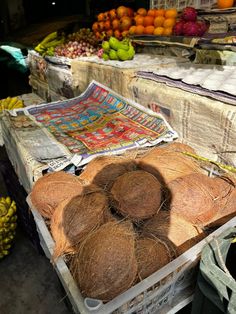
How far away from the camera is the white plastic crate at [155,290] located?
2.40 feet

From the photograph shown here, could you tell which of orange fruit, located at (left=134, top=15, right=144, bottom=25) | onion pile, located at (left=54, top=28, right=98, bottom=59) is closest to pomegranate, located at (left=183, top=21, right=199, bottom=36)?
orange fruit, located at (left=134, top=15, right=144, bottom=25)

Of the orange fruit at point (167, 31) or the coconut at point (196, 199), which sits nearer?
the coconut at point (196, 199)

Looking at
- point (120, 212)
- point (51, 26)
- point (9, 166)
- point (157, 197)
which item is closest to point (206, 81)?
point (157, 197)

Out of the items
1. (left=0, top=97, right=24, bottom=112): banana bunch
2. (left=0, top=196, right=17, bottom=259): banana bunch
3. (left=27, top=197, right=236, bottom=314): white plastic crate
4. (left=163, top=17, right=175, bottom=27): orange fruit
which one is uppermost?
(left=163, top=17, right=175, bottom=27): orange fruit

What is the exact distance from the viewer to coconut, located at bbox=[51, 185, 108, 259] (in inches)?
35.4

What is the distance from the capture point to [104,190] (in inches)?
42.7

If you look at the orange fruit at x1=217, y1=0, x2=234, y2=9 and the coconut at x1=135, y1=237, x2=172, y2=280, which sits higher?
the orange fruit at x1=217, y1=0, x2=234, y2=9

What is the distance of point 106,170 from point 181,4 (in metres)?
2.55

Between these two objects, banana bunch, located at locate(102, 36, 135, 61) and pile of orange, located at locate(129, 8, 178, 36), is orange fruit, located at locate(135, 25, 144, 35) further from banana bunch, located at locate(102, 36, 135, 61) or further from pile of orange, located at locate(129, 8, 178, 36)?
banana bunch, located at locate(102, 36, 135, 61)

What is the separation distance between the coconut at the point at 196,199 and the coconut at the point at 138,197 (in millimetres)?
72

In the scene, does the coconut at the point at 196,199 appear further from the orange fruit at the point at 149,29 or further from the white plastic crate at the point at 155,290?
the orange fruit at the point at 149,29

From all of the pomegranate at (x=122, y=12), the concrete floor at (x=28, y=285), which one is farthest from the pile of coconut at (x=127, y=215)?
the pomegranate at (x=122, y=12)

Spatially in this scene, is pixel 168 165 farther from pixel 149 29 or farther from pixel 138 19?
pixel 138 19

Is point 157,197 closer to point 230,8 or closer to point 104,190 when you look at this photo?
point 104,190
